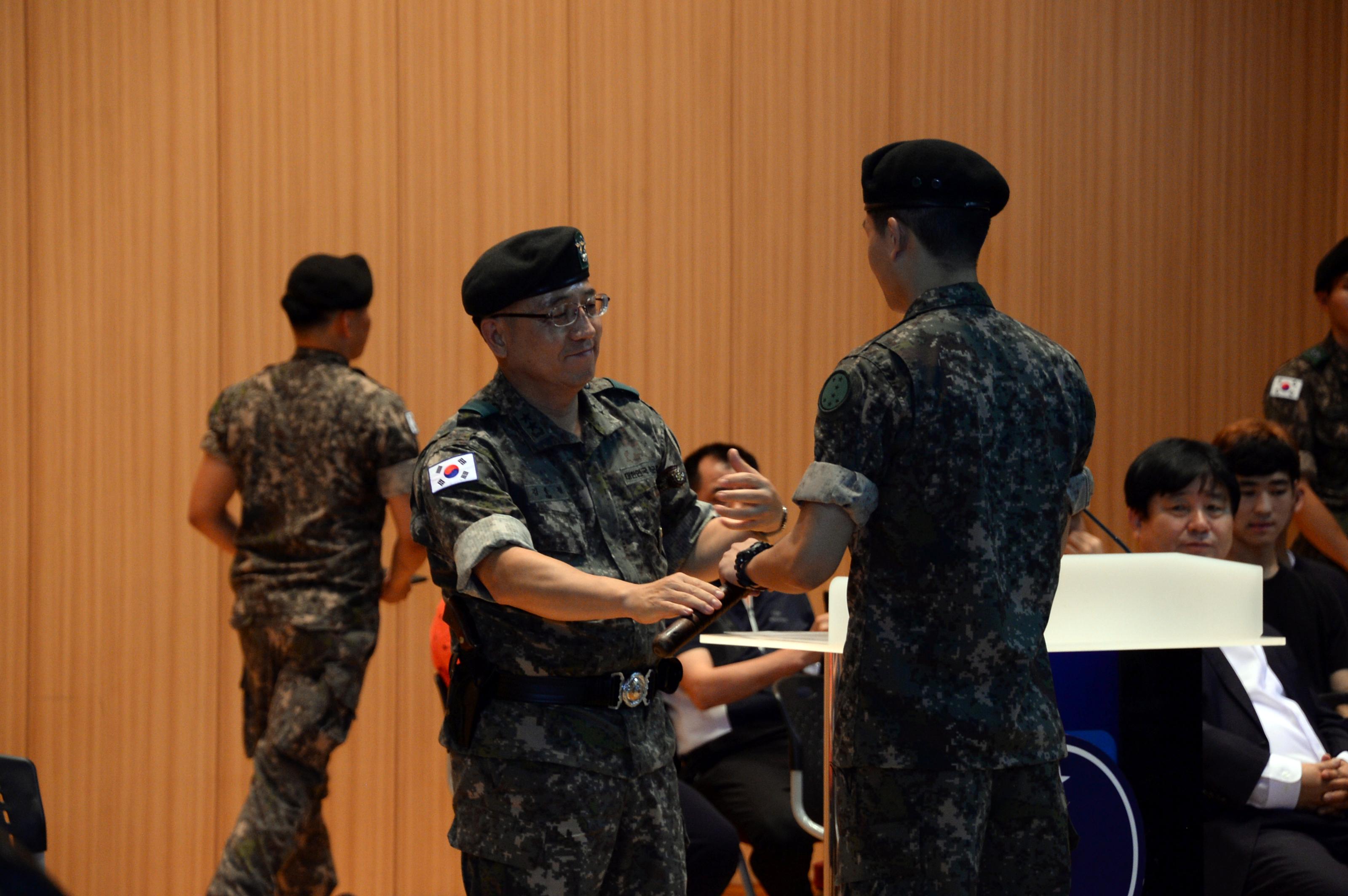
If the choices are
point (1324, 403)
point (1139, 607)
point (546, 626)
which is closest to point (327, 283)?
point (546, 626)

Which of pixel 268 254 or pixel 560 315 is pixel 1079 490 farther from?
pixel 268 254

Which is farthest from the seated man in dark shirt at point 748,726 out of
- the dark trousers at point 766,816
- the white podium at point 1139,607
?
the white podium at point 1139,607

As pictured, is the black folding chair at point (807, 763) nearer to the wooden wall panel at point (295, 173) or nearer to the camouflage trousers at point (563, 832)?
the camouflage trousers at point (563, 832)

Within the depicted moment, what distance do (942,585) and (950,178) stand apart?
1.79 ft

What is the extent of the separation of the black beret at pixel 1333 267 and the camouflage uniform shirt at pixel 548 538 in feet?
8.88

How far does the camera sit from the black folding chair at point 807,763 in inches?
125

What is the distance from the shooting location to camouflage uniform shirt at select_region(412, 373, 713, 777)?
191 cm

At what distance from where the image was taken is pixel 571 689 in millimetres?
1940

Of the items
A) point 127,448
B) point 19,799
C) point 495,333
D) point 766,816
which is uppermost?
point 495,333

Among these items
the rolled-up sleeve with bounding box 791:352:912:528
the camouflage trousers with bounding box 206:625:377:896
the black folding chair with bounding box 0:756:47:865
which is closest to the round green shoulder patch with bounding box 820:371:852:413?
the rolled-up sleeve with bounding box 791:352:912:528

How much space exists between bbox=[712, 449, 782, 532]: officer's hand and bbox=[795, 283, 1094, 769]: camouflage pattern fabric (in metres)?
0.18

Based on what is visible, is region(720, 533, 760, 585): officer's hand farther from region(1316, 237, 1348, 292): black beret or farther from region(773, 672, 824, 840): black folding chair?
region(1316, 237, 1348, 292): black beret

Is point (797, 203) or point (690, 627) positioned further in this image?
point (797, 203)

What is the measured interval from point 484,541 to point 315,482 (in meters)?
1.76
